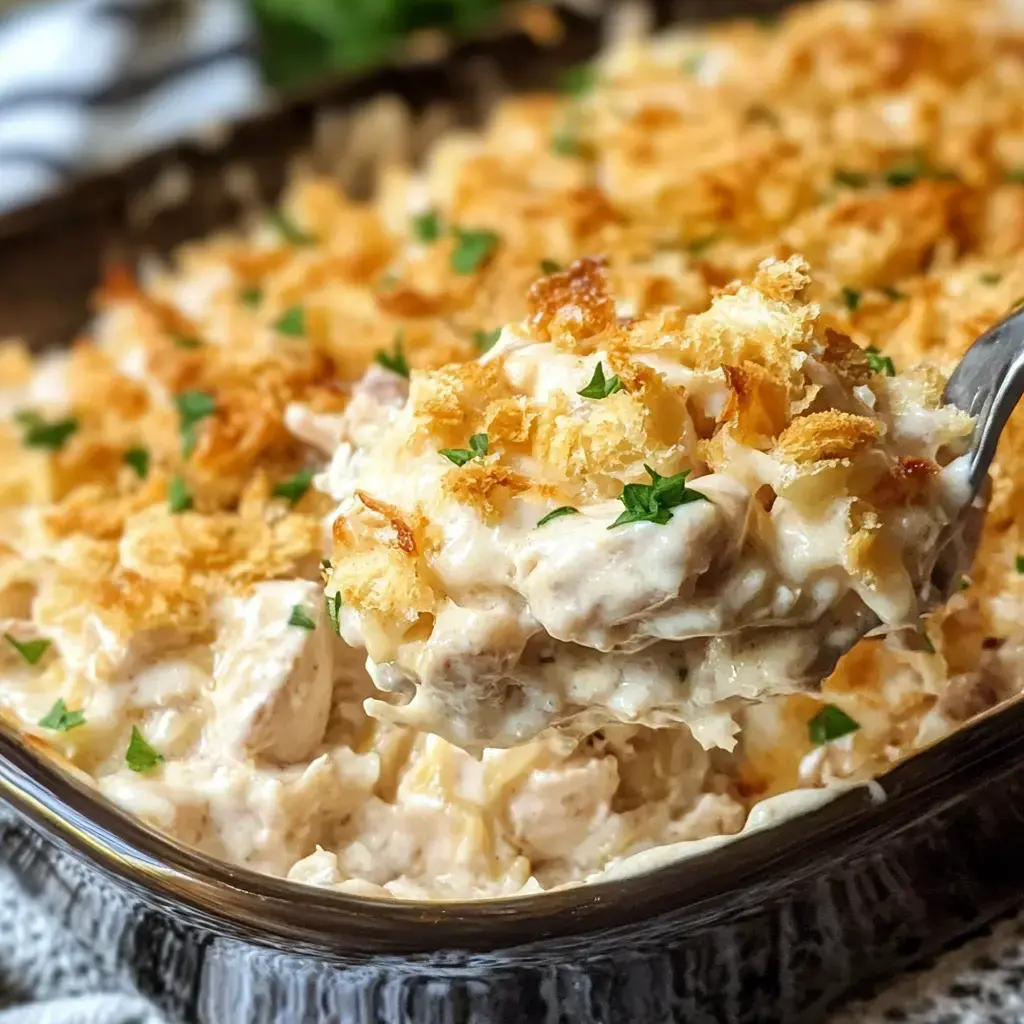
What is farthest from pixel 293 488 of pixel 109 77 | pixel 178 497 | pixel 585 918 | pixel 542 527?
pixel 109 77

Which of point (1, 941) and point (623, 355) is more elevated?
point (623, 355)

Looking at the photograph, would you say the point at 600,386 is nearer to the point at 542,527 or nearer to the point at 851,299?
the point at 542,527

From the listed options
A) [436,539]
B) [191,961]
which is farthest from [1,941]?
[436,539]

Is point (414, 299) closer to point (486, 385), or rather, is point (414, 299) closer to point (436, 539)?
point (486, 385)

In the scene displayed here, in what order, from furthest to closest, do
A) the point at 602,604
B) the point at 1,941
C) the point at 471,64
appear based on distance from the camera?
the point at 471,64
the point at 1,941
the point at 602,604

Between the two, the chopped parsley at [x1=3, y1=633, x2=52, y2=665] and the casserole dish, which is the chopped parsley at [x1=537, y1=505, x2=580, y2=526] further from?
the chopped parsley at [x1=3, y1=633, x2=52, y2=665]

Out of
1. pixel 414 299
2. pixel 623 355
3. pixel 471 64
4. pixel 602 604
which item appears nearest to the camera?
pixel 602 604
